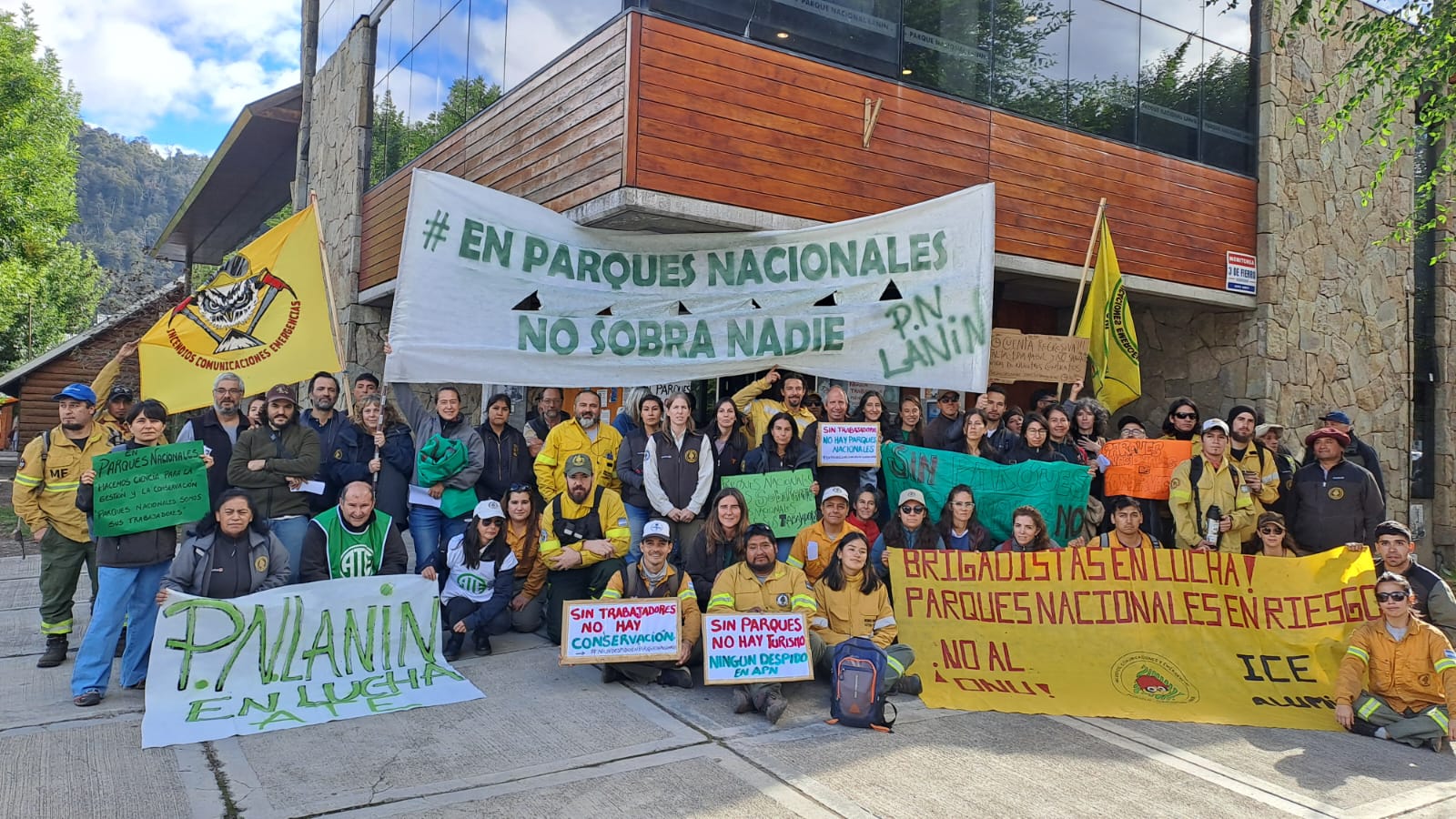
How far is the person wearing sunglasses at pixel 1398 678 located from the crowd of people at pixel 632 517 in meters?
0.01

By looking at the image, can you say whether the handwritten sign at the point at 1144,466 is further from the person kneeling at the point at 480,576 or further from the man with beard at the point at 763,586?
the person kneeling at the point at 480,576

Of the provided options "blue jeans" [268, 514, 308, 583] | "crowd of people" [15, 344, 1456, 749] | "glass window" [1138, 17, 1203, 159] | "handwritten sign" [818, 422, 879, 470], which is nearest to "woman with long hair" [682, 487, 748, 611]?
"crowd of people" [15, 344, 1456, 749]

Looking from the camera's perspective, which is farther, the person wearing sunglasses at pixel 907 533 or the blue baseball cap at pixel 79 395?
the person wearing sunglasses at pixel 907 533

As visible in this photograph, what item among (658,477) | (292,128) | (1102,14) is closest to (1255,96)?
(1102,14)

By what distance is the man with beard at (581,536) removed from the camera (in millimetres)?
6191

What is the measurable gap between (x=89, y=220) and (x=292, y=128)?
10355cm

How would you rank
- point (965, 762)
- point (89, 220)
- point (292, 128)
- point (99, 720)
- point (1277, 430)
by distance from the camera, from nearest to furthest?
point (965, 762) → point (99, 720) → point (1277, 430) → point (292, 128) → point (89, 220)

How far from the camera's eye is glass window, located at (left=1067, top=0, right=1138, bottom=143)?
10.2m

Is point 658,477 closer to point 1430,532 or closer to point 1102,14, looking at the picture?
point 1102,14

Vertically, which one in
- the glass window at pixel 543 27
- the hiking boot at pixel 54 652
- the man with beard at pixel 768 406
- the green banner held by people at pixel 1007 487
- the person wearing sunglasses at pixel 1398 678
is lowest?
the hiking boot at pixel 54 652

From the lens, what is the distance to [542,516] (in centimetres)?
635

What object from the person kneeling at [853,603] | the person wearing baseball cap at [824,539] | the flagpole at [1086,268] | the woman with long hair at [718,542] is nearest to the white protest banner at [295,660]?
the woman with long hair at [718,542]

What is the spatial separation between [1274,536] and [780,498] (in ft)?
10.9

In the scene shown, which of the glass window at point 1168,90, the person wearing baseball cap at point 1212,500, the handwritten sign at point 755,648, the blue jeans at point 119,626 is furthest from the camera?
the glass window at point 1168,90
